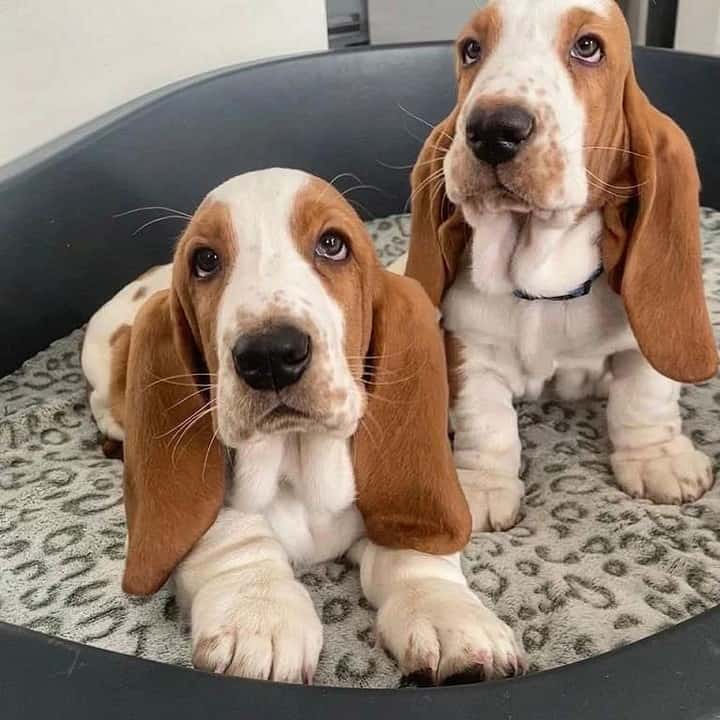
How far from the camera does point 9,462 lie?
2018 millimetres

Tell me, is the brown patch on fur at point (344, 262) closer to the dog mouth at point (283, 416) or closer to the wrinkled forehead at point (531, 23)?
the dog mouth at point (283, 416)

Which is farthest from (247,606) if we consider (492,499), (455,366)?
(455,366)

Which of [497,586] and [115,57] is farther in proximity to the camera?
[115,57]

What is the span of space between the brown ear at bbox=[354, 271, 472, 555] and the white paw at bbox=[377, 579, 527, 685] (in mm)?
89

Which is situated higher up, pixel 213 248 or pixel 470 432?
pixel 213 248

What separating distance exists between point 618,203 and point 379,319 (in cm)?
51

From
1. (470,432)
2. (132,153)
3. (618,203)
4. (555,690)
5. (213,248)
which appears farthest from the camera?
(132,153)

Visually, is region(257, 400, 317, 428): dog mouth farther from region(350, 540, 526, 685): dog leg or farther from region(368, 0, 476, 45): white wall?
region(368, 0, 476, 45): white wall

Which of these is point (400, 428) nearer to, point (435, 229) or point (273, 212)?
point (273, 212)

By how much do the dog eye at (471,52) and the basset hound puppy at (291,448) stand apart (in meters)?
0.41

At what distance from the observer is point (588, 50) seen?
1.62 m

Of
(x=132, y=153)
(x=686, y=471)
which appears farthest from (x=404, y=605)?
(x=132, y=153)

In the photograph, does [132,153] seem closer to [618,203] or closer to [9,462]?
[9,462]

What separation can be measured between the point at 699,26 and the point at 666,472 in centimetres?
235
